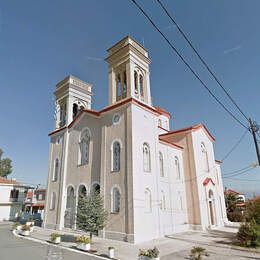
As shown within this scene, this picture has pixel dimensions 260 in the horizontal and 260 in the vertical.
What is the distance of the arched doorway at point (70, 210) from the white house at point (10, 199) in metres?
22.8

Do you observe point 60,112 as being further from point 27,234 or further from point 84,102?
point 27,234

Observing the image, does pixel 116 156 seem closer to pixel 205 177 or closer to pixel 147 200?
pixel 147 200

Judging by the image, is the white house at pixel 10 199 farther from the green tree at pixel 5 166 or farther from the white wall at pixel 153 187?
the white wall at pixel 153 187

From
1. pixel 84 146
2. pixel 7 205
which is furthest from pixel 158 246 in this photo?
pixel 7 205

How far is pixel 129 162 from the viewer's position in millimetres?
16438

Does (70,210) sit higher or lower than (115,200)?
lower

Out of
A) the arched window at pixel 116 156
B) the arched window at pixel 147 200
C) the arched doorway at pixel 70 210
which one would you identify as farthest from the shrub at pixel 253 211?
the arched doorway at pixel 70 210

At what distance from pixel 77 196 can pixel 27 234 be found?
483 centimetres

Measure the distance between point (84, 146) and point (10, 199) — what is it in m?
26.1

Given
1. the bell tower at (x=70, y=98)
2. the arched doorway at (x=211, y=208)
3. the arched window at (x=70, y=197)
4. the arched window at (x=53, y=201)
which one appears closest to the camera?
the arched window at (x=70, y=197)

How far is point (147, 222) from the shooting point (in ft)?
53.0

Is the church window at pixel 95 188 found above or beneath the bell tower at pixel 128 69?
beneath

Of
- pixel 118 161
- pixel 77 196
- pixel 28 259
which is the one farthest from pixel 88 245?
pixel 77 196

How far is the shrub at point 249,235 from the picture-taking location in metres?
14.5
